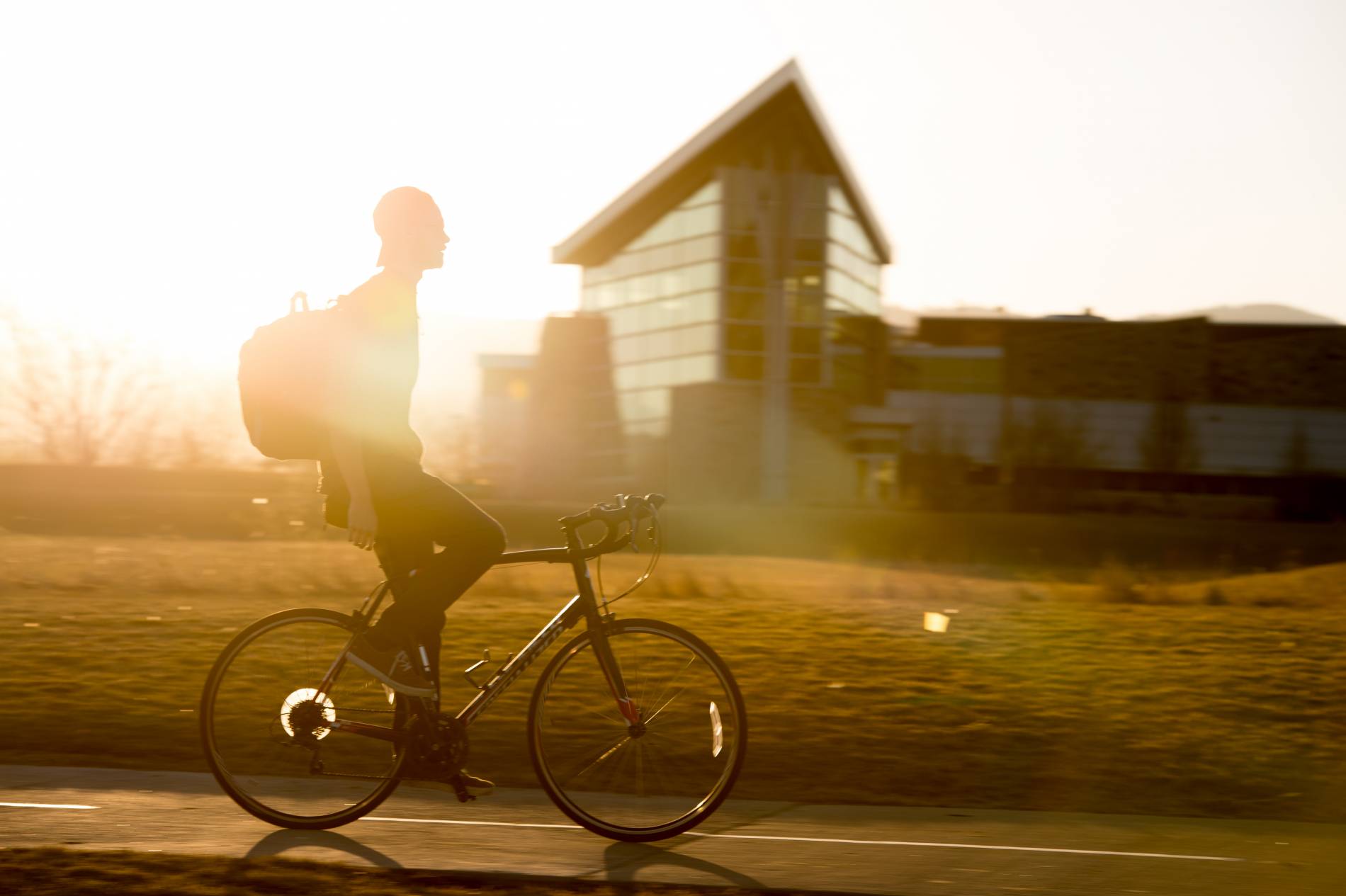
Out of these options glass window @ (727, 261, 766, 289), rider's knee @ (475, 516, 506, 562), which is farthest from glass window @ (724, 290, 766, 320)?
rider's knee @ (475, 516, 506, 562)

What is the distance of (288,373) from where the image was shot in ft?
15.9

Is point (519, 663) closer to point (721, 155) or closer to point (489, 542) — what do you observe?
point (489, 542)

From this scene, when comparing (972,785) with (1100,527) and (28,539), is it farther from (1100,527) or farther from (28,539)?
(1100,527)

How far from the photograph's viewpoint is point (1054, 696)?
7883mm

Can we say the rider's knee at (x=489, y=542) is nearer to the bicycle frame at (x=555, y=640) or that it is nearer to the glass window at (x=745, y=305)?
the bicycle frame at (x=555, y=640)

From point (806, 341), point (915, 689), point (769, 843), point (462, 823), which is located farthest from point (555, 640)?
A: point (806, 341)

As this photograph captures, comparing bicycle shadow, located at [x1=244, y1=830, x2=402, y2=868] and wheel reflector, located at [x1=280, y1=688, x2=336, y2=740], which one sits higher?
wheel reflector, located at [x1=280, y1=688, x2=336, y2=740]

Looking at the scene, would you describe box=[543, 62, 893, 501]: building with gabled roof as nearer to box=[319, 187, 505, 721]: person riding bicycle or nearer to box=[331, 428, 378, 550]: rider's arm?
box=[319, 187, 505, 721]: person riding bicycle

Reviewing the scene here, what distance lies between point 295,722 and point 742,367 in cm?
3519

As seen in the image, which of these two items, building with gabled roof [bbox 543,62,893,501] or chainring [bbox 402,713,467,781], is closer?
chainring [bbox 402,713,467,781]

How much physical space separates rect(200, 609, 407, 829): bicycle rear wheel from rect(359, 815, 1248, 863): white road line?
0.25 m

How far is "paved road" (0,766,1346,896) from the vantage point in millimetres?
4625

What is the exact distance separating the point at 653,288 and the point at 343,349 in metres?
38.0

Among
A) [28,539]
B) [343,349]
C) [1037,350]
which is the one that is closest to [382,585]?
[343,349]
